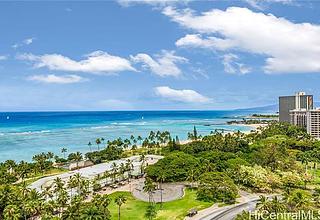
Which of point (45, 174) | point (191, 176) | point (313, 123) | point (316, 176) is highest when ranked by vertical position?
point (313, 123)

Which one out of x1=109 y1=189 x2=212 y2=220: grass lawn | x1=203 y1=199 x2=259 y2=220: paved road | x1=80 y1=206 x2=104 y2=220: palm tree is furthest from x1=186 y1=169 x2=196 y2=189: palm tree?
x1=80 y1=206 x2=104 y2=220: palm tree

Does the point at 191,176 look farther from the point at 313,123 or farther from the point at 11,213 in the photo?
the point at 313,123

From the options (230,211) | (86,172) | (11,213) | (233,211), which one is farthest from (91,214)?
(86,172)

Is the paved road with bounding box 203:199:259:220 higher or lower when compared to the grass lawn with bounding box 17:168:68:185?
lower

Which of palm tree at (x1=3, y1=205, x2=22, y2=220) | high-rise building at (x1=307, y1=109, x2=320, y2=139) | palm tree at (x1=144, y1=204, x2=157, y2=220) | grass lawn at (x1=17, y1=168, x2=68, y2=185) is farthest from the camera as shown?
high-rise building at (x1=307, y1=109, x2=320, y2=139)

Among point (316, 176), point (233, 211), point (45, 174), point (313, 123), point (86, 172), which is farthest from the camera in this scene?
point (313, 123)

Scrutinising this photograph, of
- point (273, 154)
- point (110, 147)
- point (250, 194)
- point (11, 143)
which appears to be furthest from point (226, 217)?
point (11, 143)

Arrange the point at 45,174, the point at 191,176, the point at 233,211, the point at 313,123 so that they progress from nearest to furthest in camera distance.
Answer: the point at 233,211 → the point at 191,176 → the point at 45,174 → the point at 313,123

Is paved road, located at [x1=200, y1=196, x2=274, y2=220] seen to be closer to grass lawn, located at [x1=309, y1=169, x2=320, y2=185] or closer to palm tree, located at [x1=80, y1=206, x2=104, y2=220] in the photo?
palm tree, located at [x1=80, y1=206, x2=104, y2=220]

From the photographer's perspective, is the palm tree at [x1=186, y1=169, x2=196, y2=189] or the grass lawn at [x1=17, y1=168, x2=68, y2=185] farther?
the grass lawn at [x1=17, y1=168, x2=68, y2=185]

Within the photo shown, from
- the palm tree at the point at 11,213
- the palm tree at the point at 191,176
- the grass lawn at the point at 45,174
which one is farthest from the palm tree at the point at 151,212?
the grass lawn at the point at 45,174

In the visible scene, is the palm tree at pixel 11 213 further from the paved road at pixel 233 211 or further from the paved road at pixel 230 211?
the paved road at pixel 233 211
